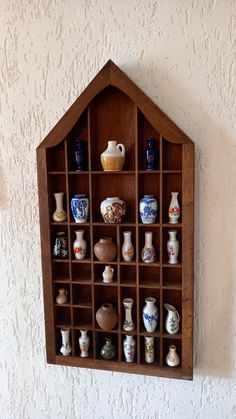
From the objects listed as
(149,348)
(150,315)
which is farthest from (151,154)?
(149,348)

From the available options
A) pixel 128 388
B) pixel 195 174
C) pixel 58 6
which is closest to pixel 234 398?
pixel 128 388

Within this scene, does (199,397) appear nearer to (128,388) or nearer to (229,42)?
(128,388)

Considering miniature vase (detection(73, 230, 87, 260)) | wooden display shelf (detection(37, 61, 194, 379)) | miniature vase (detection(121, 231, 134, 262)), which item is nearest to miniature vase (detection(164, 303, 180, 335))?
wooden display shelf (detection(37, 61, 194, 379))

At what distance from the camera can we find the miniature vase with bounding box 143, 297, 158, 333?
1.21 meters

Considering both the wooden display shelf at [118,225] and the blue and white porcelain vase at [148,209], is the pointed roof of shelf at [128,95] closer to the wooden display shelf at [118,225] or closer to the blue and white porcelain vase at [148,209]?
the wooden display shelf at [118,225]

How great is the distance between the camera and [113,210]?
1.17 m

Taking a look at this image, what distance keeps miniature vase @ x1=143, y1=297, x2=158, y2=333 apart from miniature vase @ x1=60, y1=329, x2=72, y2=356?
32 centimetres

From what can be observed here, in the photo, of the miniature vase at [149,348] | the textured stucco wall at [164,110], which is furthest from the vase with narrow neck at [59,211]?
the miniature vase at [149,348]

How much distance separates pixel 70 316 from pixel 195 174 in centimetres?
74

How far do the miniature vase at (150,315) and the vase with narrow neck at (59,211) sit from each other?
17.6 inches

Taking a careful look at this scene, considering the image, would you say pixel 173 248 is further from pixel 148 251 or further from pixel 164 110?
pixel 164 110

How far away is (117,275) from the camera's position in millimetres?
1226

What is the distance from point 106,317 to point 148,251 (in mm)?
296

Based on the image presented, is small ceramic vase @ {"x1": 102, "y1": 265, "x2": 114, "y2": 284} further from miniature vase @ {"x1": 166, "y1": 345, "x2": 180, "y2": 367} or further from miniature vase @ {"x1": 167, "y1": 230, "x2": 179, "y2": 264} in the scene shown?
miniature vase @ {"x1": 166, "y1": 345, "x2": 180, "y2": 367}
